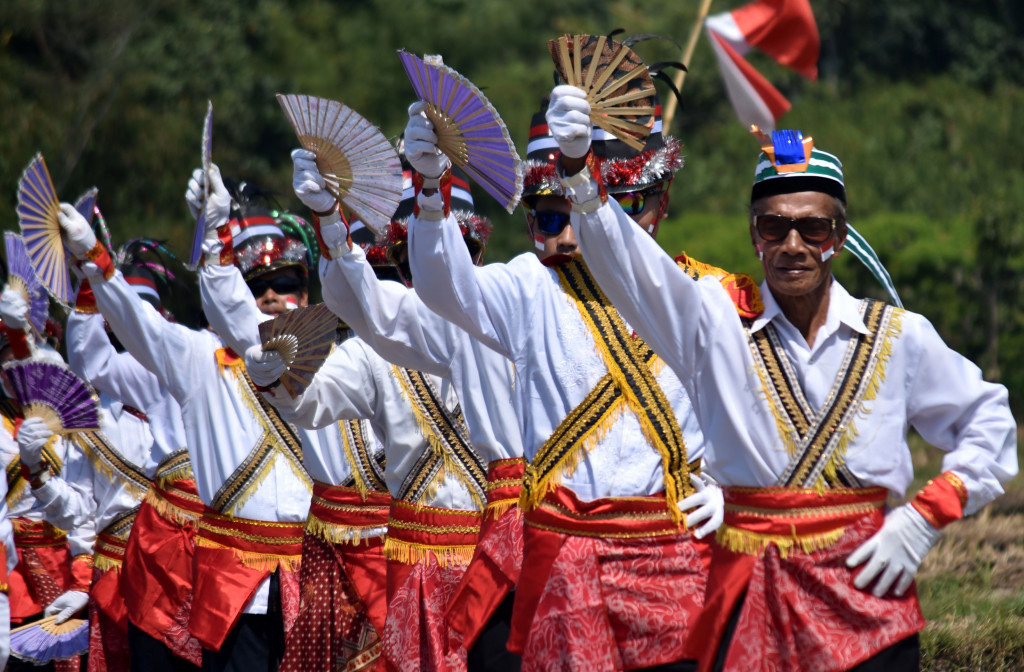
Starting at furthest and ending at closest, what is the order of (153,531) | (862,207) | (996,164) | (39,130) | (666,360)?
1. (996,164)
2. (862,207)
3. (39,130)
4. (153,531)
5. (666,360)

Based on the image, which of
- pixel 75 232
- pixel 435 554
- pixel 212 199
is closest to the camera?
pixel 435 554

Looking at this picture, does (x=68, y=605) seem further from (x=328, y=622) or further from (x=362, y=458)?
(x=362, y=458)

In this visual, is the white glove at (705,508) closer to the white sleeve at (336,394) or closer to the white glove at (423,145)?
the white glove at (423,145)

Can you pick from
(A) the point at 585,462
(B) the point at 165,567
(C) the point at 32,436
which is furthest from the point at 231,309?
(B) the point at 165,567

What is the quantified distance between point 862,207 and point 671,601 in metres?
17.1

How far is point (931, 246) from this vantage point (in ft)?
50.2

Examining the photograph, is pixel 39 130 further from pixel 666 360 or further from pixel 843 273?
pixel 666 360

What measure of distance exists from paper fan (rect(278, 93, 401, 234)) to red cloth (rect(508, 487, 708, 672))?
1.06 m

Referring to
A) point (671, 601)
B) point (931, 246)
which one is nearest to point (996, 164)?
point (931, 246)

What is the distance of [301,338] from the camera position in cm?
462

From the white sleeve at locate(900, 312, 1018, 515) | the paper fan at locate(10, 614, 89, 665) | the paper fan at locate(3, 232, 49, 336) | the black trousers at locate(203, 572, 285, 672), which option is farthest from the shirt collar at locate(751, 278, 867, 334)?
the paper fan at locate(10, 614, 89, 665)

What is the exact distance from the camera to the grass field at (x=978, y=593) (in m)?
6.01

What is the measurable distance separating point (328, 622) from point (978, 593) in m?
3.24

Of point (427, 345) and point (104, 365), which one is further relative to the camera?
point (104, 365)
